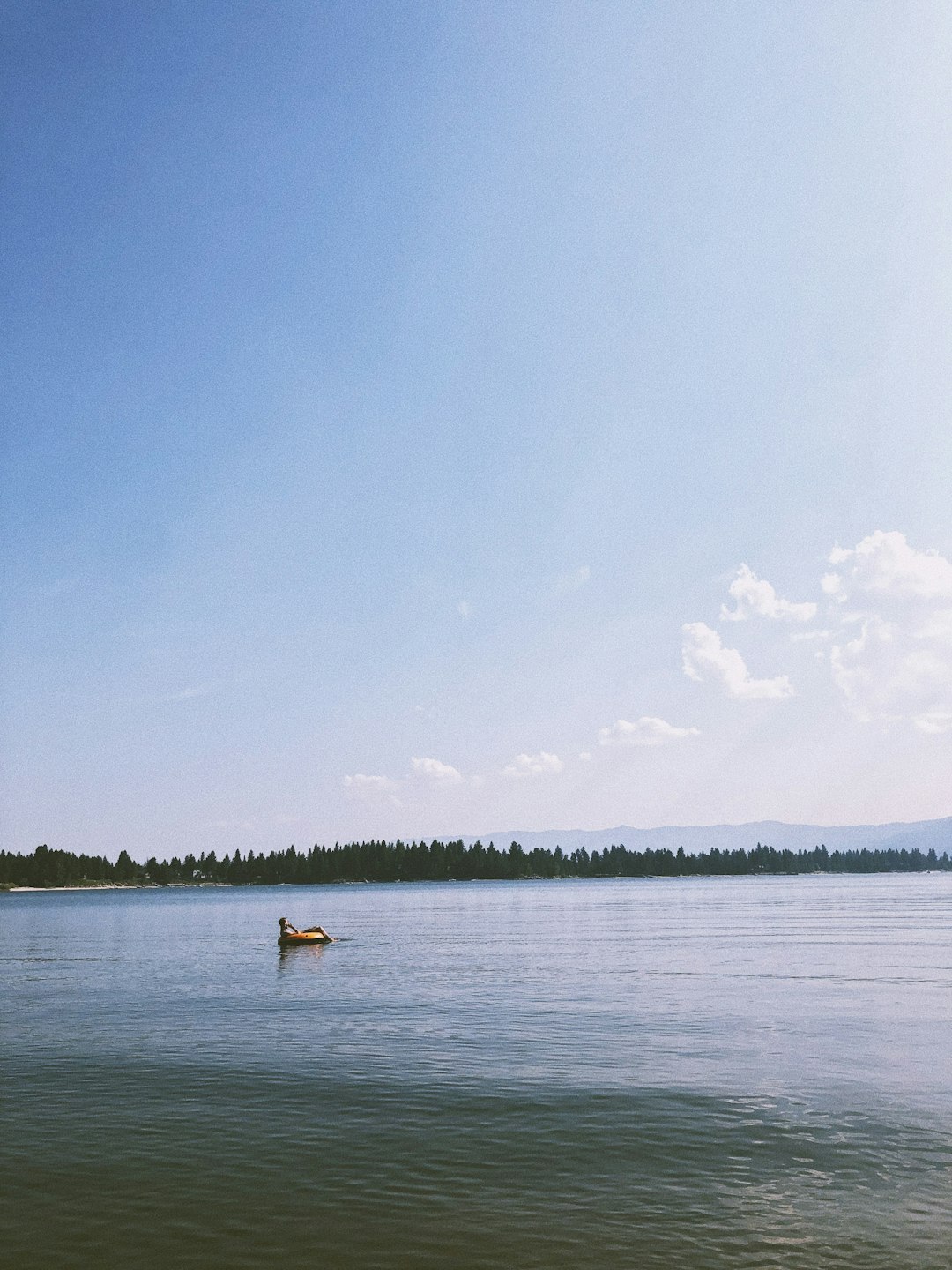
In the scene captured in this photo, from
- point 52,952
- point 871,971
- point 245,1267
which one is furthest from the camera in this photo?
point 52,952

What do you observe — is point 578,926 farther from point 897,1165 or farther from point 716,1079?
point 897,1165

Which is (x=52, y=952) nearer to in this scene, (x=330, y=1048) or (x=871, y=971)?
(x=330, y=1048)

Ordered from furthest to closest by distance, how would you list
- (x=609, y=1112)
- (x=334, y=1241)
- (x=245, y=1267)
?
(x=609, y=1112), (x=334, y=1241), (x=245, y=1267)

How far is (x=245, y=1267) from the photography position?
53.8 feet

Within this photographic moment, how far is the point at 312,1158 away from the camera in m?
22.8

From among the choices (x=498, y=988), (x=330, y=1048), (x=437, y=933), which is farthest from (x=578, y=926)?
(x=330, y=1048)

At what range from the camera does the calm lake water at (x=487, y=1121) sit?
17.7 metres

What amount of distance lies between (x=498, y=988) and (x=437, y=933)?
53022 mm

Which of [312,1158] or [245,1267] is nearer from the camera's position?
[245,1267]

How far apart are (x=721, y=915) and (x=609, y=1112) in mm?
116981

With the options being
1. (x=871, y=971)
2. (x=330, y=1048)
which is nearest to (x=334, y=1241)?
(x=330, y=1048)

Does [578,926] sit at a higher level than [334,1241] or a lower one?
lower

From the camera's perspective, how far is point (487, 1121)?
25.9m

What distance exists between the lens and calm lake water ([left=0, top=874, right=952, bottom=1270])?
17672 millimetres
